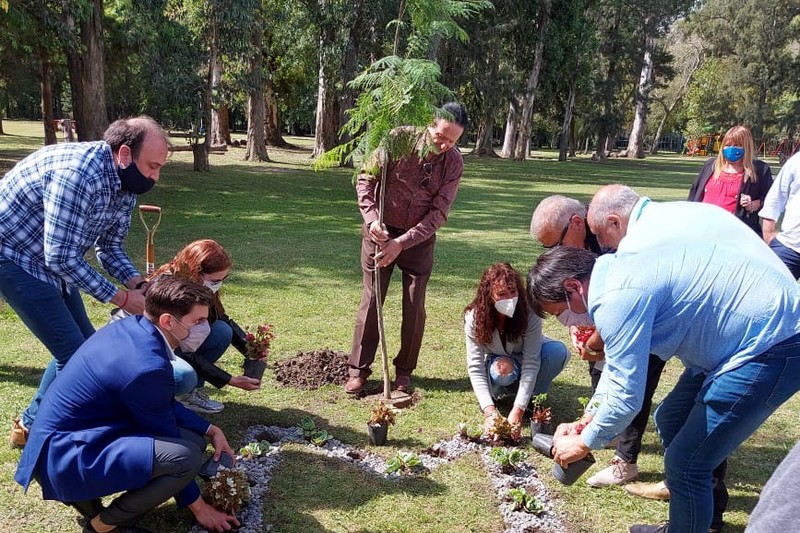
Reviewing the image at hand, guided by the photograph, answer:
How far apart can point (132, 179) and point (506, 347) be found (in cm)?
270

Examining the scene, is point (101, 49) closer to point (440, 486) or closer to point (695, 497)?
point (440, 486)

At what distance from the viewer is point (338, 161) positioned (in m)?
4.57

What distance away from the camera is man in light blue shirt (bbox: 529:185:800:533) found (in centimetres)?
232

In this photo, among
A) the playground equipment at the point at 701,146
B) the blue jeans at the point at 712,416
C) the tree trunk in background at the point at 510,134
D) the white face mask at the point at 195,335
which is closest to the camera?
the blue jeans at the point at 712,416

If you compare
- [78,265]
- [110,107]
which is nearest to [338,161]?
[78,265]

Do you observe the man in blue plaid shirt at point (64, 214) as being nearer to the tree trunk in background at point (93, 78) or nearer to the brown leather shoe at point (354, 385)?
the brown leather shoe at point (354, 385)

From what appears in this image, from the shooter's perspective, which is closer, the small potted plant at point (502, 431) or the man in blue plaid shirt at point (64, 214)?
the man in blue plaid shirt at point (64, 214)

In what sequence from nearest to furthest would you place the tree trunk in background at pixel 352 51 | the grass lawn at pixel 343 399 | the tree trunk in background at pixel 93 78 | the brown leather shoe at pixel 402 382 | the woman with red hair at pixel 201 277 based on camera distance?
the grass lawn at pixel 343 399
the woman with red hair at pixel 201 277
the brown leather shoe at pixel 402 382
the tree trunk in background at pixel 93 78
the tree trunk in background at pixel 352 51

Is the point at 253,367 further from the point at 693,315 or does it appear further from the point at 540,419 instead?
the point at 693,315

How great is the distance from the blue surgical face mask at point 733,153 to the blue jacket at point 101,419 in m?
5.88

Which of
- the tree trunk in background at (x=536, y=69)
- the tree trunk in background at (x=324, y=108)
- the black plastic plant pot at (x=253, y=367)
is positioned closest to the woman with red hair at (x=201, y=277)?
the black plastic plant pot at (x=253, y=367)

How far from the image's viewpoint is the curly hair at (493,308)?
14.0 ft

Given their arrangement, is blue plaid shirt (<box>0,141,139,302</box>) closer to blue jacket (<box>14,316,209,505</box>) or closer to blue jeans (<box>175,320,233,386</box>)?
blue jacket (<box>14,316,209,505</box>)

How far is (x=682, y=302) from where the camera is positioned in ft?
7.74
